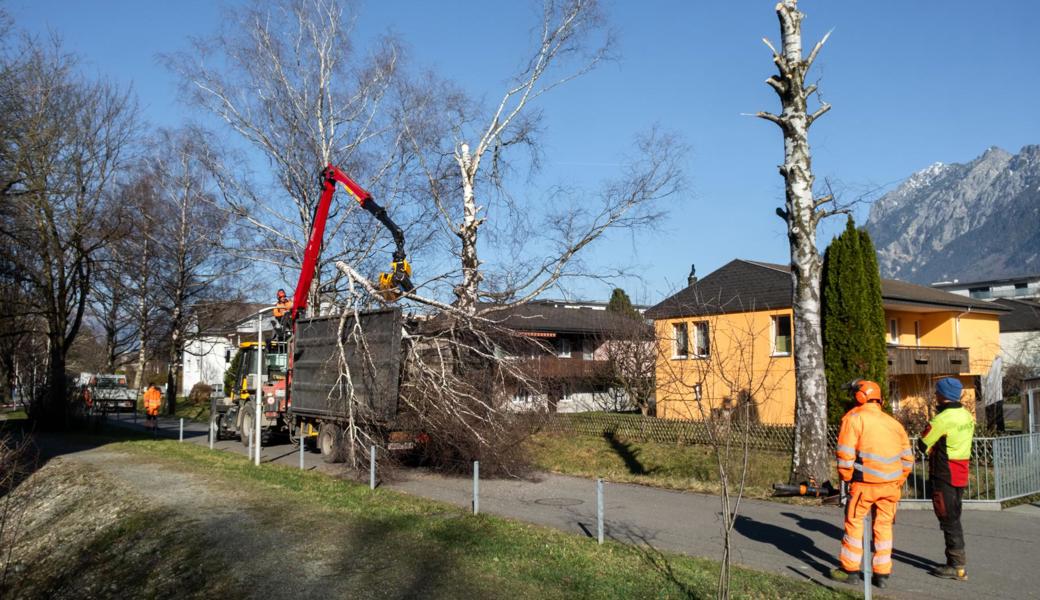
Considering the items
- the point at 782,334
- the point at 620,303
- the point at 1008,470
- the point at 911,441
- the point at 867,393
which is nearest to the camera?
the point at 867,393

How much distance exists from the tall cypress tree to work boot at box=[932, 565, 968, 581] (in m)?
12.2

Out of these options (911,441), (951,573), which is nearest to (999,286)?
(911,441)

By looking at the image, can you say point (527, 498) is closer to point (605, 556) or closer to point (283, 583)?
point (605, 556)

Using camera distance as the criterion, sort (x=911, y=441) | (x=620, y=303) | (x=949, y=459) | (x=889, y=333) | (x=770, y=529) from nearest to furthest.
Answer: (x=949, y=459) < (x=770, y=529) < (x=911, y=441) < (x=889, y=333) < (x=620, y=303)

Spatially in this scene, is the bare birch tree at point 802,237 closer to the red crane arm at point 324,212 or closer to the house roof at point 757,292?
the red crane arm at point 324,212

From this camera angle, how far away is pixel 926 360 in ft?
99.7

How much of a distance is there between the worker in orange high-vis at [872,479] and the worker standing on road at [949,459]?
29.1 inches

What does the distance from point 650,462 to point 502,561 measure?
36.0ft

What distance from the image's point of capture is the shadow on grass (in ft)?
57.2

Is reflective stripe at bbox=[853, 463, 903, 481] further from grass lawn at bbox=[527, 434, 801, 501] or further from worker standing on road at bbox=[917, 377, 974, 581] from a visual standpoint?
grass lawn at bbox=[527, 434, 801, 501]

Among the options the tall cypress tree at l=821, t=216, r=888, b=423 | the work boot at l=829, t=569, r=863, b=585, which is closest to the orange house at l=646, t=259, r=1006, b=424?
the tall cypress tree at l=821, t=216, r=888, b=423

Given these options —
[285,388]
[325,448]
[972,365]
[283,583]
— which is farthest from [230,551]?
[972,365]

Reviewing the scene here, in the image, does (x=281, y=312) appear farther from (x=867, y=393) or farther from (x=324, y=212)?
(x=867, y=393)

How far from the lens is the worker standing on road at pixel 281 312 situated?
1970cm
